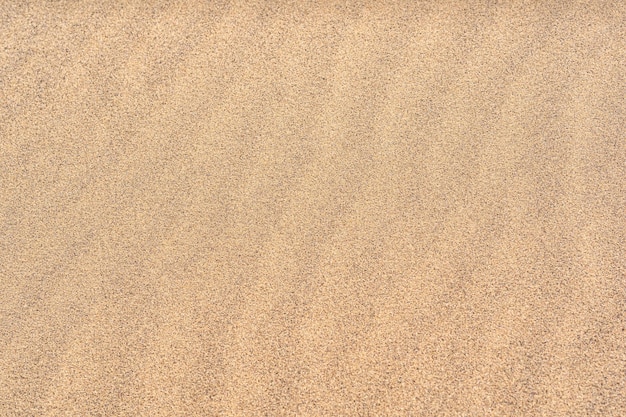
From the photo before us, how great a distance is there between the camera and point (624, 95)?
2480mm

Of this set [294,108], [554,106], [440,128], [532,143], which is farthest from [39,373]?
[554,106]

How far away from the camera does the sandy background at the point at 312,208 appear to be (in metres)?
1.86

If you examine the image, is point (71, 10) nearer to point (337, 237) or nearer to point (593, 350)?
point (337, 237)

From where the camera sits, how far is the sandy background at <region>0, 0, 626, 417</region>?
1855 mm

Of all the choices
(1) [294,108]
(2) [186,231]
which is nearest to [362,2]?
(1) [294,108]

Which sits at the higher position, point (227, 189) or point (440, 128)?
point (440, 128)

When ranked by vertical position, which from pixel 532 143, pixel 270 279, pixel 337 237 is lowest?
pixel 270 279

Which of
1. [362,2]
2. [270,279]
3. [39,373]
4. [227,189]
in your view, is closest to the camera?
[39,373]

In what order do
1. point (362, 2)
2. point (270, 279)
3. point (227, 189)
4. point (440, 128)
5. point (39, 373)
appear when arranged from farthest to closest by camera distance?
point (362, 2) < point (440, 128) < point (227, 189) < point (270, 279) < point (39, 373)

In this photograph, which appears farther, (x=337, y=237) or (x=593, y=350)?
(x=337, y=237)

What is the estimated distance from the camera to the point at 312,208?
2.22 m

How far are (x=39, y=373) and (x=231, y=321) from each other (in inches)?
21.3

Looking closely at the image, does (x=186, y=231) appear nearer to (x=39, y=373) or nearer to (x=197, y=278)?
(x=197, y=278)

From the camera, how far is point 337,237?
2143mm
